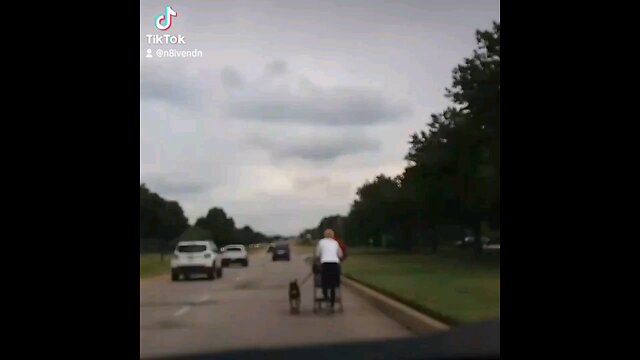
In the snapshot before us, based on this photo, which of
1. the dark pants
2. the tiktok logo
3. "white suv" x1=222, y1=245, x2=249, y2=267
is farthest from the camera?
"white suv" x1=222, y1=245, x2=249, y2=267

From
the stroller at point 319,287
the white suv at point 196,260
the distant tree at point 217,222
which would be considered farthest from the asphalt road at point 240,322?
the white suv at point 196,260

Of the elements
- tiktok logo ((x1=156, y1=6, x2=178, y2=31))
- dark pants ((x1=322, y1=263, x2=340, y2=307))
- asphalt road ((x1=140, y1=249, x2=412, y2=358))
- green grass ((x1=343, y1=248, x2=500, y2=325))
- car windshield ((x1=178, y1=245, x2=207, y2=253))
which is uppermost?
tiktok logo ((x1=156, y1=6, x2=178, y2=31))

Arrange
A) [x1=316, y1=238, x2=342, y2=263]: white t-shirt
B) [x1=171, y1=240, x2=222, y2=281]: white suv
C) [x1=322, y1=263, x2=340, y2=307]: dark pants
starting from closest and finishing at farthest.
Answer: [x1=316, y1=238, x2=342, y2=263]: white t-shirt
[x1=322, y1=263, x2=340, y2=307]: dark pants
[x1=171, y1=240, x2=222, y2=281]: white suv

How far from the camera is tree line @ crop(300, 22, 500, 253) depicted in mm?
23641

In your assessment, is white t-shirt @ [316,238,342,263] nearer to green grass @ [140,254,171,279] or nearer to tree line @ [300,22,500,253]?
green grass @ [140,254,171,279]

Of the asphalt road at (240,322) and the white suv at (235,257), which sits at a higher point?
the white suv at (235,257)

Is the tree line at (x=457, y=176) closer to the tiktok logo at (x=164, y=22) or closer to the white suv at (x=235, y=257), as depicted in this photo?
the white suv at (x=235, y=257)

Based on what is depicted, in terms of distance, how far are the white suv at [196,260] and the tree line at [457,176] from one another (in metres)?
3.97

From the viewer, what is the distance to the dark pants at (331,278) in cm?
1295

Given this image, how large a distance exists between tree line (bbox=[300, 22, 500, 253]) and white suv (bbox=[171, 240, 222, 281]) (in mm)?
3975

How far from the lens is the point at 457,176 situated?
28.4 metres

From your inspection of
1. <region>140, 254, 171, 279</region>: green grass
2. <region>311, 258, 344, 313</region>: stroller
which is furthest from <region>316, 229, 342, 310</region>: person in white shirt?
<region>140, 254, 171, 279</region>: green grass
